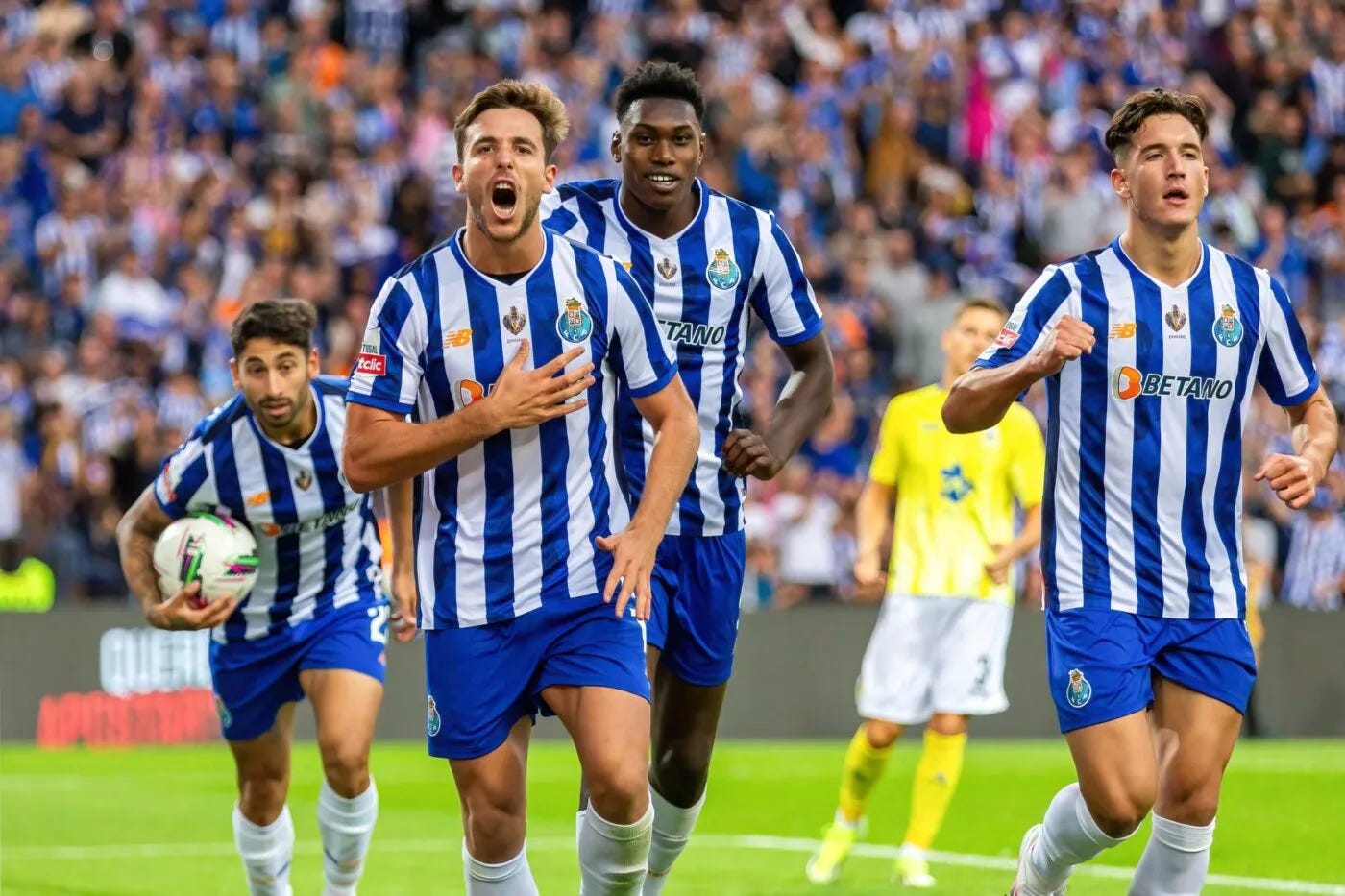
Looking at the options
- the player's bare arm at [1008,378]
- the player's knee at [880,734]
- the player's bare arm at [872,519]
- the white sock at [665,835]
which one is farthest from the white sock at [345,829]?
the player's bare arm at [872,519]

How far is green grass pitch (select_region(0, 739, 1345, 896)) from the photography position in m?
9.52

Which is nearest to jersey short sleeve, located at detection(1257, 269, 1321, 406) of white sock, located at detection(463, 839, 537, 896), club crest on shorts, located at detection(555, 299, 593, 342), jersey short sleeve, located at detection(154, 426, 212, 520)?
club crest on shorts, located at detection(555, 299, 593, 342)

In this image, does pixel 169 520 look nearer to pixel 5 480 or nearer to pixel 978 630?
pixel 978 630

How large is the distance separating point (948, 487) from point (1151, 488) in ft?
12.3

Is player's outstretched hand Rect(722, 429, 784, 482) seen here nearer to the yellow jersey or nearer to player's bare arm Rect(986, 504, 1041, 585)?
player's bare arm Rect(986, 504, 1041, 585)

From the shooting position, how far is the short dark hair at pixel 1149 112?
20.9ft

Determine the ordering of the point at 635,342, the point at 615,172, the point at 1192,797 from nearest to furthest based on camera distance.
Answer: the point at 635,342, the point at 1192,797, the point at 615,172

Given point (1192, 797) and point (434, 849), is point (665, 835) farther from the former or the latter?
point (434, 849)

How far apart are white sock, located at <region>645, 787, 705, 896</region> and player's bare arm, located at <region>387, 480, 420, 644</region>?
42.6 inches

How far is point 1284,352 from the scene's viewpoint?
643 cm

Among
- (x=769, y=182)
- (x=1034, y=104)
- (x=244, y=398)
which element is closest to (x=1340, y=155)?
(x=1034, y=104)

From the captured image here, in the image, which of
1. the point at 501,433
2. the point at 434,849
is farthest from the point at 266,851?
the point at 434,849

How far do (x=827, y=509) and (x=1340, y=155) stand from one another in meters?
7.80

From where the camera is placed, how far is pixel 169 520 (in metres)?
7.82
